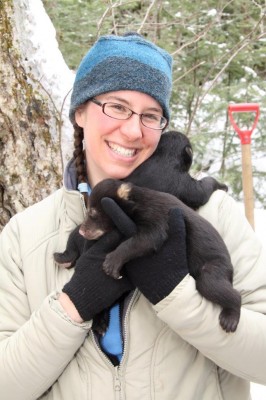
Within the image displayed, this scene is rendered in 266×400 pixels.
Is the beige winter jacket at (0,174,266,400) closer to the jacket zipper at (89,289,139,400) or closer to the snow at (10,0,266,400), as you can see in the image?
the jacket zipper at (89,289,139,400)

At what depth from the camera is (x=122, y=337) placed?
6.10 ft

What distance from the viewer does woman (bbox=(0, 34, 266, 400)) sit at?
177cm

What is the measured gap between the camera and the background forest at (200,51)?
6.78 m

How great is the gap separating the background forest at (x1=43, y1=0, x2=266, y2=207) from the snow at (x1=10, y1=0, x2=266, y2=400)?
292 centimetres

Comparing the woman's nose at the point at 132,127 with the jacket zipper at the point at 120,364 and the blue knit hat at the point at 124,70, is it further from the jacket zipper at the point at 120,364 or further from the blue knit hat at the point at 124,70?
the jacket zipper at the point at 120,364

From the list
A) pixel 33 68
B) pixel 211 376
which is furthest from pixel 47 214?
pixel 33 68

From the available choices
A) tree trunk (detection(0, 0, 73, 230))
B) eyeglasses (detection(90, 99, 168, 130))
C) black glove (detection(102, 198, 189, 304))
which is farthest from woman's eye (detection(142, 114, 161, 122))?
tree trunk (detection(0, 0, 73, 230))

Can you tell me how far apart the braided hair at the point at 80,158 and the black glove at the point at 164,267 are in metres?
0.40

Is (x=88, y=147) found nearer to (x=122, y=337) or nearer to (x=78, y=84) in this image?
(x=78, y=84)

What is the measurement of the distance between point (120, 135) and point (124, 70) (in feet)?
0.82

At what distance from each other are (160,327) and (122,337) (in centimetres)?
14

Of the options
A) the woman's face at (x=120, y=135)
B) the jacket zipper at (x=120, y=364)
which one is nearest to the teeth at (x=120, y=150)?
the woman's face at (x=120, y=135)

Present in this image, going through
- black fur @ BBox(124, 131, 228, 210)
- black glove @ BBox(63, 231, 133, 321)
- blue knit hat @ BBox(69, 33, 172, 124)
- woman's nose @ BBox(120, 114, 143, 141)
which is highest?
blue knit hat @ BBox(69, 33, 172, 124)

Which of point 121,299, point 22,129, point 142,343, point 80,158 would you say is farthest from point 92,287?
point 22,129
